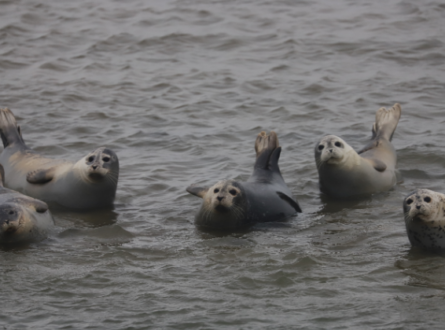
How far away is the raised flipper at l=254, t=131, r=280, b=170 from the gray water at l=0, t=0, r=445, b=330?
1.85ft

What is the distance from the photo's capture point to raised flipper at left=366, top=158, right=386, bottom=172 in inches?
324

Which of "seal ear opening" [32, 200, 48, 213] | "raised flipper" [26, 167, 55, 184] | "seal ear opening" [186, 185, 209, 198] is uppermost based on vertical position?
"raised flipper" [26, 167, 55, 184]

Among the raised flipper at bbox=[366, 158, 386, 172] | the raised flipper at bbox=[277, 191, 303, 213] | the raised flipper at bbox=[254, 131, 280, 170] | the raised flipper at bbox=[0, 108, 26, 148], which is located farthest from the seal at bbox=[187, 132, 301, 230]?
the raised flipper at bbox=[0, 108, 26, 148]

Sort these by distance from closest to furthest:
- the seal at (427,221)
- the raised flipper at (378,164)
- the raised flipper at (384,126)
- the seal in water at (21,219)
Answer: the seal at (427,221) < the seal in water at (21,219) < the raised flipper at (378,164) < the raised flipper at (384,126)

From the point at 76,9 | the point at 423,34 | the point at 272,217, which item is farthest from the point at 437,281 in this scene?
the point at 76,9

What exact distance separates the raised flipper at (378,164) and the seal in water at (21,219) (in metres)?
3.44

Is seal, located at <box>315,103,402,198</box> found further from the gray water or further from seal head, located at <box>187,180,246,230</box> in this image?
seal head, located at <box>187,180,246,230</box>

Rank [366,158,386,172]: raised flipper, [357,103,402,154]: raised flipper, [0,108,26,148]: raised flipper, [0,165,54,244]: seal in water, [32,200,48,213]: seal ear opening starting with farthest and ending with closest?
[357,103,402,154]: raised flipper, [0,108,26,148]: raised flipper, [366,158,386,172]: raised flipper, [32,200,48,213]: seal ear opening, [0,165,54,244]: seal in water

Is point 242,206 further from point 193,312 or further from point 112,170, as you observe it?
point 193,312

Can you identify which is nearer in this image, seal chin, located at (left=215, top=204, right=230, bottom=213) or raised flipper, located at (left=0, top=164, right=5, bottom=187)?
seal chin, located at (left=215, top=204, right=230, bottom=213)

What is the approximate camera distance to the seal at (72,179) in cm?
768

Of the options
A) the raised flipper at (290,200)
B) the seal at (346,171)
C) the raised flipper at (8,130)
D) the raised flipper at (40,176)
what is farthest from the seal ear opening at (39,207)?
the seal at (346,171)

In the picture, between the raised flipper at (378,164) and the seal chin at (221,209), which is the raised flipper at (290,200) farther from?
the raised flipper at (378,164)

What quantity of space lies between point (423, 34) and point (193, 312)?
10342mm
